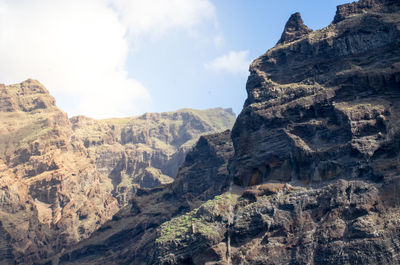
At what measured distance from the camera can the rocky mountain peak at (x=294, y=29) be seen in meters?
114

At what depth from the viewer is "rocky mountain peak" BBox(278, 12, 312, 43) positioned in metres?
114

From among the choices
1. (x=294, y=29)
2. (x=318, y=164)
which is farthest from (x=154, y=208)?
(x=318, y=164)

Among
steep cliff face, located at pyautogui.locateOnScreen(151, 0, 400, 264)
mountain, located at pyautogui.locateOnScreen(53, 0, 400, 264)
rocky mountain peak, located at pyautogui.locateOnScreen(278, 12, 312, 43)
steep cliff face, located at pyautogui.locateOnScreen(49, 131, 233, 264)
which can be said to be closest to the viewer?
steep cliff face, located at pyautogui.locateOnScreen(151, 0, 400, 264)

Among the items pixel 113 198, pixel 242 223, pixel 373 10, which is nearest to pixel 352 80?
pixel 373 10

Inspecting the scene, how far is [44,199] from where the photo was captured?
177 meters

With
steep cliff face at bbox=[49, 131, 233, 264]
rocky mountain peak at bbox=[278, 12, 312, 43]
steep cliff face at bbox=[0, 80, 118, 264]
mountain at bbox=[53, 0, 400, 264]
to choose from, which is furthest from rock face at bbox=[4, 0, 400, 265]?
steep cliff face at bbox=[0, 80, 118, 264]

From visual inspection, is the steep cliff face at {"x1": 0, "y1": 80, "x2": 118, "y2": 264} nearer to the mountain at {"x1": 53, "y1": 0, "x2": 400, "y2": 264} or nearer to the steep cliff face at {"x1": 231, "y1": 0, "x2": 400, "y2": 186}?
the mountain at {"x1": 53, "y1": 0, "x2": 400, "y2": 264}

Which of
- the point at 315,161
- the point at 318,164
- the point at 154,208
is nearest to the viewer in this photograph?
the point at 318,164

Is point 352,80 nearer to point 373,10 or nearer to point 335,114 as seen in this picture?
point 335,114

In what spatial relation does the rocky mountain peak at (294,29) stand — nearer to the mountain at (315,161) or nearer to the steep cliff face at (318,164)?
the mountain at (315,161)

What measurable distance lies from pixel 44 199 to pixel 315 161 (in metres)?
124

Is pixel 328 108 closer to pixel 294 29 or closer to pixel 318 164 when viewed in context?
pixel 318 164

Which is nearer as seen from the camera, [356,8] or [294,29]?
[356,8]

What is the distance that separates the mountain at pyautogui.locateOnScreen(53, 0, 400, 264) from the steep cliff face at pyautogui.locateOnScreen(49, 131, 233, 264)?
147ft
